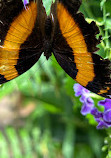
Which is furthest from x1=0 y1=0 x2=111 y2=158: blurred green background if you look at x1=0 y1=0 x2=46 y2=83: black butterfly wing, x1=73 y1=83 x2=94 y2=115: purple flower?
x1=0 y1=0 x2=46 y2=83: black butterfly wing

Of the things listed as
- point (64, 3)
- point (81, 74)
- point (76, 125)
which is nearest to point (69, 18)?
point (64, 3)

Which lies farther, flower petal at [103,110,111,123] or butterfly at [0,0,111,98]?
flower petal at [103,110,111,123]

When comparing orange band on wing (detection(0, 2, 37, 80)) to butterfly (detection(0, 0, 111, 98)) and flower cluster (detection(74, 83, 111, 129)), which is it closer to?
butterfly (detection(0, 0, 111, 98))

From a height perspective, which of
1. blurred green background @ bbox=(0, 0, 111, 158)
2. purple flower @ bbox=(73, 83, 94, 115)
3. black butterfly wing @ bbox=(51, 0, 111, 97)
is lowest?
blurred green background @ bbox=(0, 0, 111, 158)

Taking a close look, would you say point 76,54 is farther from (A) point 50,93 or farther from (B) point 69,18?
(A) point 50,93

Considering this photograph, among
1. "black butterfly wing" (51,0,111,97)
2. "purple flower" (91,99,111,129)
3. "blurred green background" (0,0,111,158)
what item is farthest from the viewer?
"blurred green background" (0,0,111,158)

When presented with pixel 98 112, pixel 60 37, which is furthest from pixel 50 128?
pixel 60 37

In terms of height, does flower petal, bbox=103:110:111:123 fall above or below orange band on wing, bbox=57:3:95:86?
below
